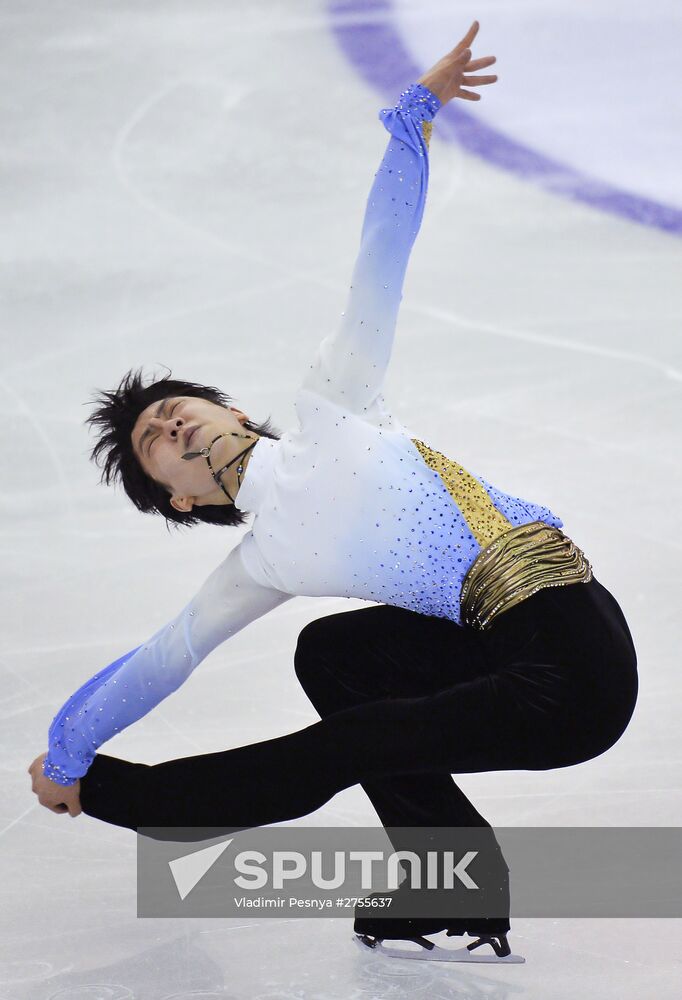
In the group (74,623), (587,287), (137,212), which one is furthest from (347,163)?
(74,623)

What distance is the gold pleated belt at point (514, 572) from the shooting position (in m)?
1.82

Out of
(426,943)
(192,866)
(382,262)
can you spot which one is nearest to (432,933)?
(426,943)

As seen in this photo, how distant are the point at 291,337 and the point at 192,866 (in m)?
2.41

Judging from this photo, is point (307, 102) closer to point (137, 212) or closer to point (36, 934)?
point (137, 212)

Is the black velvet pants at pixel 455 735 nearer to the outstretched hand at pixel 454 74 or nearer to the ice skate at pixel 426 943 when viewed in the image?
the ice skate at pixel 426 943

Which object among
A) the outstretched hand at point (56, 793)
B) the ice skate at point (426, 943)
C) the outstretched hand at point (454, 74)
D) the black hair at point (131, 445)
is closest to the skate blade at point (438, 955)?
the ice skate at point (426, 943)

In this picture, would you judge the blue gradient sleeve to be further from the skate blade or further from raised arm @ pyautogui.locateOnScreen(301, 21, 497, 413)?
the skate blade

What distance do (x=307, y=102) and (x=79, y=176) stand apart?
98cm

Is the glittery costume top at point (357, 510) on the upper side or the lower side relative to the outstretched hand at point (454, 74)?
lower

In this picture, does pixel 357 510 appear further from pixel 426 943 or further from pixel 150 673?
pixel 426 943

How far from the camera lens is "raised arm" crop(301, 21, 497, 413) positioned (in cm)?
181

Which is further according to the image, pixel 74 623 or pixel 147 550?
pixel 147 550

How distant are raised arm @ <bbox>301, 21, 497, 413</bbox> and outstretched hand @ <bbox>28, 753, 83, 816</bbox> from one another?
0.67 metres

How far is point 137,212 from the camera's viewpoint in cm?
488
